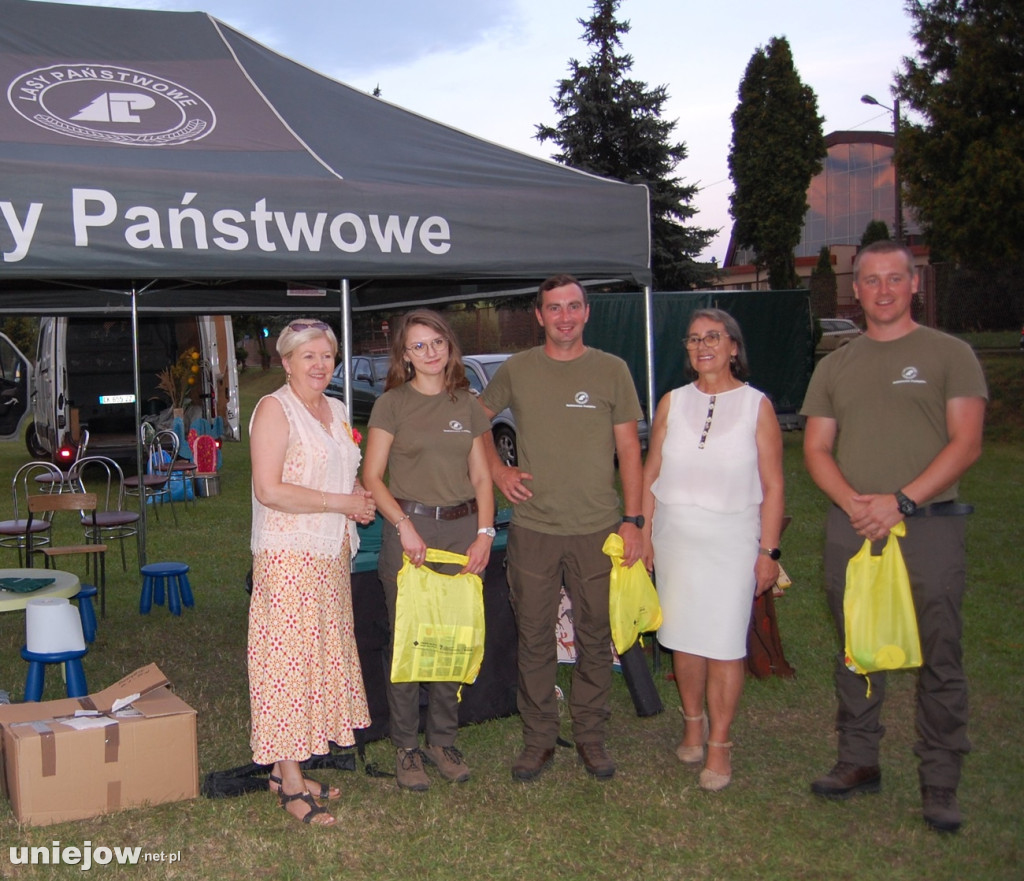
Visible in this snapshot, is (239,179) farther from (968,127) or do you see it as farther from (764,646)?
(968,127)

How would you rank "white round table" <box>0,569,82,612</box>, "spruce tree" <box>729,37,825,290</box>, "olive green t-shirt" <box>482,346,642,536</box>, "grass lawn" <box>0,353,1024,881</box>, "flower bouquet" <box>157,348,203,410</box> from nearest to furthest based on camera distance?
"grass lawn" <box>0,353,1024,881</box> < "olive green t-shirt" <box>482,346,642,536</box> < "white round table" <box>0,569,82,612</box> < "flower bouquet" <box>157,348,203,410</box> < "spruce tree" <box>729,37,825,290</box>

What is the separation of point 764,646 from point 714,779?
54.3 inches

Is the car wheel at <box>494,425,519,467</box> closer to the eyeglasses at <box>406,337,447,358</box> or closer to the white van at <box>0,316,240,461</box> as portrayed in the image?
the white van at <box>0,316,240,461</box>

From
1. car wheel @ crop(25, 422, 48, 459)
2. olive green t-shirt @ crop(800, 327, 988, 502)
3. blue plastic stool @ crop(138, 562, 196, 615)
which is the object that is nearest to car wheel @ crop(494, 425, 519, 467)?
car wheel @ crop(25, 422, 48, 459)

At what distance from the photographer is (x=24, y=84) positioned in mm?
4043

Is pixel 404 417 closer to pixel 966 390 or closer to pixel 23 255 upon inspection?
pixel 23 255

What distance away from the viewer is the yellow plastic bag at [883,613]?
330 centimetres

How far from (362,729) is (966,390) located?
248cm

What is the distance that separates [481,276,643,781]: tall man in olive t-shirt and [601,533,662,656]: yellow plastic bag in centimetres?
4

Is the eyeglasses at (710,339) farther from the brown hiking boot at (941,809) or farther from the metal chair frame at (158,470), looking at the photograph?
the metal chair frame at (158,470)

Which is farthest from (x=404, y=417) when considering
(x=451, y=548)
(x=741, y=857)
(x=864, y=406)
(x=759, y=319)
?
(x=759, y=319)

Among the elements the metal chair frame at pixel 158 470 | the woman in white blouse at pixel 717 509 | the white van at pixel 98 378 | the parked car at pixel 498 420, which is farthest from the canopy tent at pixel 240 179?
the white van at pixel 98 378

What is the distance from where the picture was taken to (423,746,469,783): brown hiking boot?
3832 mm

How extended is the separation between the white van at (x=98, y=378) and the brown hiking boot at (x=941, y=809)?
411 inches
